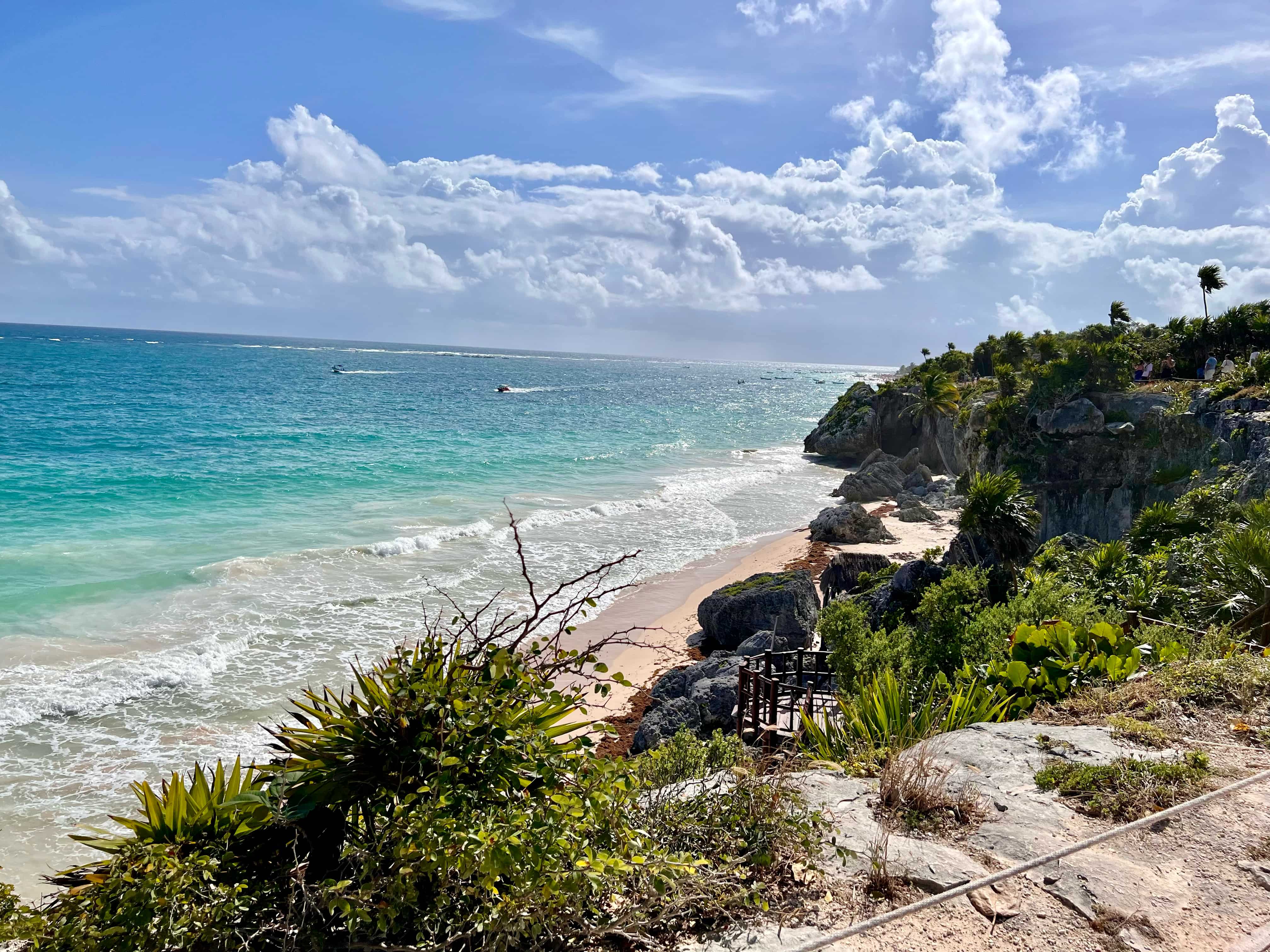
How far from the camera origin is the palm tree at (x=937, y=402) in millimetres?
45469

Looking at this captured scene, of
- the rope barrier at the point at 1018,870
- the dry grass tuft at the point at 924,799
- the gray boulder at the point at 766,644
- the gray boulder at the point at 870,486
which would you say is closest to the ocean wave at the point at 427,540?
the gray boulder at the point at 766,644

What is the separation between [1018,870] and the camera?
3967mm

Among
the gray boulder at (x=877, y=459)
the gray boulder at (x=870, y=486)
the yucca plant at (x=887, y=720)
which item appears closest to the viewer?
the yucca plant at (x=887, y=720)

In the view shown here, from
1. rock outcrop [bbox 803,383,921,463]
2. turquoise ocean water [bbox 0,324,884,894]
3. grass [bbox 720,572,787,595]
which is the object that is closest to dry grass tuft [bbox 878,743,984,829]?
turquoise ocean water [bbox 0,324,884,894]

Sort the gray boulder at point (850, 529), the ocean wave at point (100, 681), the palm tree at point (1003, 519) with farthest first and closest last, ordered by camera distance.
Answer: the gray boulder at point (850, 529), the palm tree at point (1003, 519), the ocean wave at point (100, 681)

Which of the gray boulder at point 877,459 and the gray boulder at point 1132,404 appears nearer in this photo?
the gray boulder at point 1132,404

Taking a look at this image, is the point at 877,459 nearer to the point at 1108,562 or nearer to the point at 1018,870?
the point at 1108,562

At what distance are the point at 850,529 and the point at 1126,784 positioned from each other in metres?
23.5

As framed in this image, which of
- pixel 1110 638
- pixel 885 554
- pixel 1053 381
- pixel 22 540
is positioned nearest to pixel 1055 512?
pixel 1053 381

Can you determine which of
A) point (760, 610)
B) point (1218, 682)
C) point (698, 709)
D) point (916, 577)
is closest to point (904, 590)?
point (916, 577)

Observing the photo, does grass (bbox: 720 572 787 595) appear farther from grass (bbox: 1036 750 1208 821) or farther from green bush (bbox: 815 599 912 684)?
grass (bbox: 1036 750 1208 821)

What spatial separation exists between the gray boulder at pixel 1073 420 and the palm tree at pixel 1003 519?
38.4 ft

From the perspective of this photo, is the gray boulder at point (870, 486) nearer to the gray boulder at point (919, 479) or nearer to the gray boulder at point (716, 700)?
the gray boulder at point (919, 479)

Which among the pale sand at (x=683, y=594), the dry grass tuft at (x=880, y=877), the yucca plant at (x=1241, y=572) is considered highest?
the yucca plant at (x=1241, y=572)
